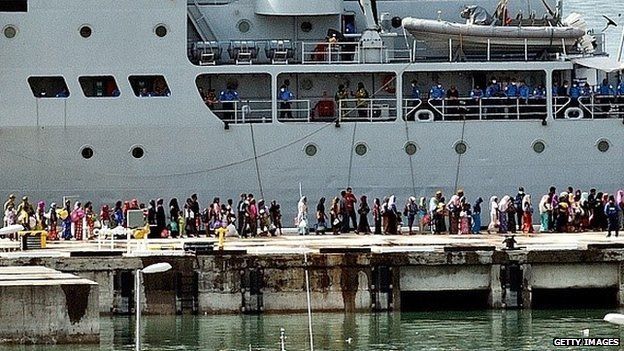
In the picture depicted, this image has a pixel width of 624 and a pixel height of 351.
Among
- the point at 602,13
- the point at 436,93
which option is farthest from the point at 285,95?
the point at 602,13

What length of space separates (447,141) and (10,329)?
1724 cm

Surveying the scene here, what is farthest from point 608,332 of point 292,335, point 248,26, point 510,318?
point 248,26

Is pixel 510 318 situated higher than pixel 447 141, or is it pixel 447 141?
pixel 447 141

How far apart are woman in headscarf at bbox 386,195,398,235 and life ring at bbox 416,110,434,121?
2614mm

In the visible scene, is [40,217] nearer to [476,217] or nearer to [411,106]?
[411,106]

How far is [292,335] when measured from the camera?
35000 millimetres

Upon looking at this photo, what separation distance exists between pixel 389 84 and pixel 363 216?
4173 mm

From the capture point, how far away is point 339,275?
38156mm

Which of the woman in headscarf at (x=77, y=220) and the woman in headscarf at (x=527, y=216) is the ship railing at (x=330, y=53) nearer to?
the woman in headscarf at (x=527, y=216)

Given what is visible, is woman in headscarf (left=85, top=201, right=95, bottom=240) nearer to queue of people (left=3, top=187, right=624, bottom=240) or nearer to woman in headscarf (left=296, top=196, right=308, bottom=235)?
queue of people (left=3, top=187, right=624, bottom=240)

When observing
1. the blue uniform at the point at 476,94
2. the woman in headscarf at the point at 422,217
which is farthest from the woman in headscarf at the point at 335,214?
the blue uniform at the point at 476,94

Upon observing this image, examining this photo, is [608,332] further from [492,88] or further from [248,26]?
[248,26]

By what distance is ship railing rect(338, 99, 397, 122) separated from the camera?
46.7 m

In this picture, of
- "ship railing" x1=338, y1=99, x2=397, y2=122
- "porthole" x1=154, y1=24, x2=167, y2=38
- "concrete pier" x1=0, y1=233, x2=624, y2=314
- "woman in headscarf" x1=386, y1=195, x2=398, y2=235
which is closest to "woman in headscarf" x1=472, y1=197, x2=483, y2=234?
"woman in headscarf" x1=386, y1=195, x2=398, y2=235
